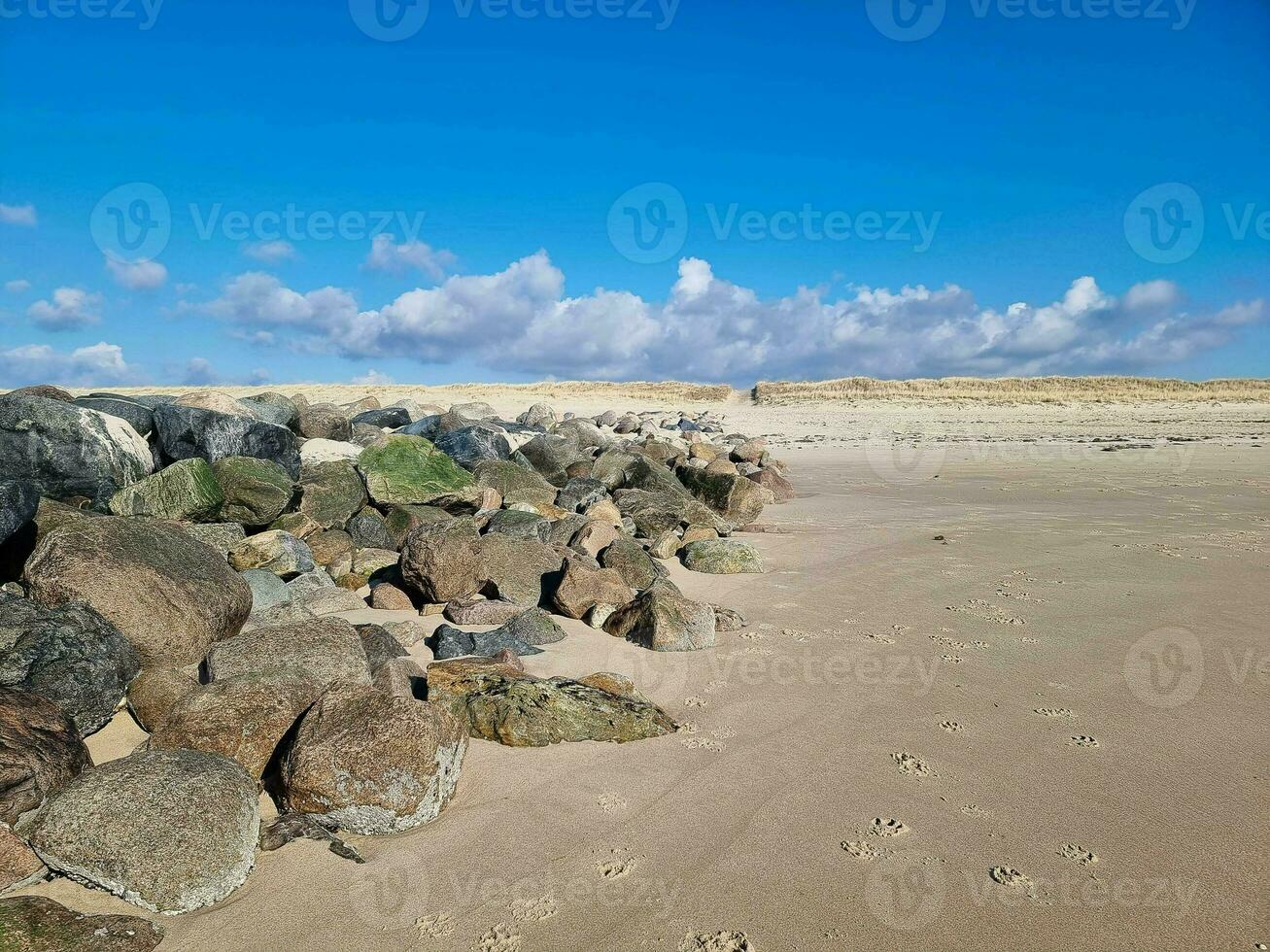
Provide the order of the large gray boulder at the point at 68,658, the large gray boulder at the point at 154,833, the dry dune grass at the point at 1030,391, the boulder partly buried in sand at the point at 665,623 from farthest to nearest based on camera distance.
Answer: the dry dune grass at the point at 1030,391 < the boulder partly buried in sand at the point at 665,623 < the large gray boulder at the point at 68,658 < the large gray boulder at the point at 154,833

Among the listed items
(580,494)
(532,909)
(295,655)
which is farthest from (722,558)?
(532,909)

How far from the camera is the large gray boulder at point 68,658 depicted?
3.70m

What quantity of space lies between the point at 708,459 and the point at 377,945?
11630 millimetres

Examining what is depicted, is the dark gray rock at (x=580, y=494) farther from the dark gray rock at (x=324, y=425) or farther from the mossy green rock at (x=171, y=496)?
the mossy green rock at (x=171, y=496)

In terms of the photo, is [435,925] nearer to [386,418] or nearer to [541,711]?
[541,711]

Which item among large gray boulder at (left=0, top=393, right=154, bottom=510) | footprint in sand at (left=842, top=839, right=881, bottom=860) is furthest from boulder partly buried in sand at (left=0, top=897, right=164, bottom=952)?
large gray boulder at (left=0, top=393, right=154, bottom=510)

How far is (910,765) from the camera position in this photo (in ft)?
11.8

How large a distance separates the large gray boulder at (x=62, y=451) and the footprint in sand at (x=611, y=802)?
563cm

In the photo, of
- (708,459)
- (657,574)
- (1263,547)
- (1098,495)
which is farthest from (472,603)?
(1098,495)

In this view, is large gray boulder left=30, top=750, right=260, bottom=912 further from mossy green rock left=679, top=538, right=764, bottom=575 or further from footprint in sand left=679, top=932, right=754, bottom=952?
mossy green rock left=679, top=538, right=764, bottom=575

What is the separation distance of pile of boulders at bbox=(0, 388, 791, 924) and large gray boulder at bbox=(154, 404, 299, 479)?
0.07 feet

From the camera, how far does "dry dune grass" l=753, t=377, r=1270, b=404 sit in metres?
29.4

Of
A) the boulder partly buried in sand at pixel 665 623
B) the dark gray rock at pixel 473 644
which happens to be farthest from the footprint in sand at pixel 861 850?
the dark gray rock at pixel 473 644

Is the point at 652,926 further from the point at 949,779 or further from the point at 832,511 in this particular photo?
the point at 832,511
